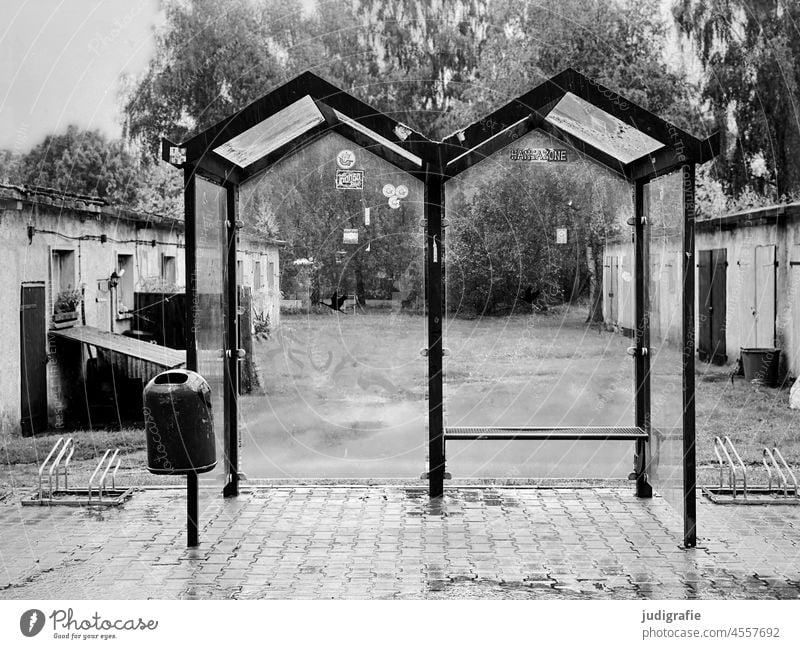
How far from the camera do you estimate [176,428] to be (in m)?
6.23

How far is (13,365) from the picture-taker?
10.9 m

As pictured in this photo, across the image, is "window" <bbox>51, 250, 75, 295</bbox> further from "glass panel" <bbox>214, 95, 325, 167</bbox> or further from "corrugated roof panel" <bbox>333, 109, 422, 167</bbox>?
"corrugated roof panel" <bbox>333, 109, 422, 167</bbox>

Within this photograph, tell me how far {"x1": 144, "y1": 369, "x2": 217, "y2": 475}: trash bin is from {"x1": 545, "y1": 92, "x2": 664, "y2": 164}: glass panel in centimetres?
307

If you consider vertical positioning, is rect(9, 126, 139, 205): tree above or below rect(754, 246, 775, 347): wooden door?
above

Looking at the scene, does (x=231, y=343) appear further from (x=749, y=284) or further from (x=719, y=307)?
(x=719, y=307)

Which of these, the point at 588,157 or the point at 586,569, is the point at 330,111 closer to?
the point at 588,157

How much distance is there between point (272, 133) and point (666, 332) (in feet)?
10.2

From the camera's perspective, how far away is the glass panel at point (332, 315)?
8016 mm

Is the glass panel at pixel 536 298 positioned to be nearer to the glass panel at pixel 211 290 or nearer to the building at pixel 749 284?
the glass panel at pixel 211 290

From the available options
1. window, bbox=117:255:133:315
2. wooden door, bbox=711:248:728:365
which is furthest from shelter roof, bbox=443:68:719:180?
wooden door, bbox=711:248:728:365

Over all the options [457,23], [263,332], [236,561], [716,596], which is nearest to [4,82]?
[457,23]

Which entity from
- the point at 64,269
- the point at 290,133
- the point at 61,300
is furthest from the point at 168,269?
the point at 290,133

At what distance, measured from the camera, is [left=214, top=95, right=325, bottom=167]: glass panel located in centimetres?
692

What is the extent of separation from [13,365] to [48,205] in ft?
5.82
